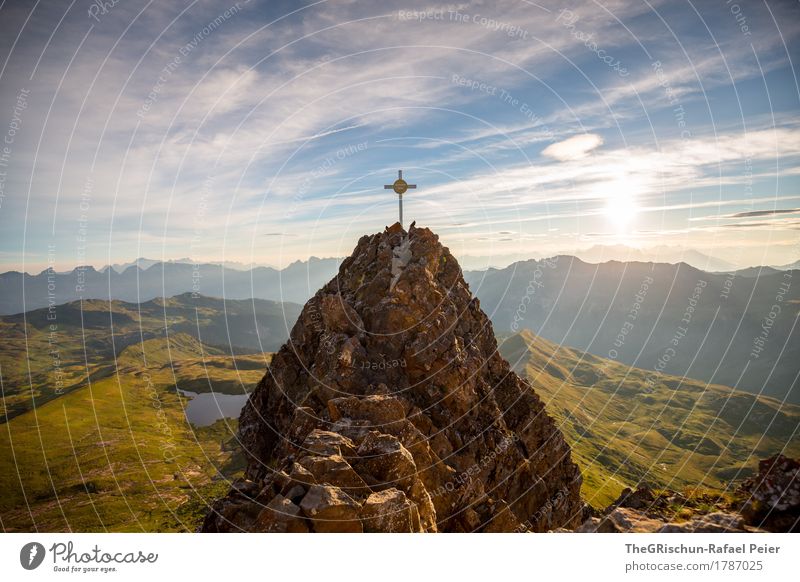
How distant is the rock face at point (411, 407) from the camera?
2642 centimetres

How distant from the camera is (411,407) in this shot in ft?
121

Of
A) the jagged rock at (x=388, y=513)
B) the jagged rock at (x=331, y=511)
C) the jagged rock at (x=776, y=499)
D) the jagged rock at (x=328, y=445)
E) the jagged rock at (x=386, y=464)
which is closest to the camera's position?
the jagged rock at (x=776, y=499)

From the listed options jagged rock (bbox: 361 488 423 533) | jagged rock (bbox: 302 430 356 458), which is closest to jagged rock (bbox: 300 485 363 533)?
jagged rock (bbox: 361 488 423 533)

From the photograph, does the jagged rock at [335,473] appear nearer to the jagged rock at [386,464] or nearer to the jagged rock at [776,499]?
the jagged rock at [386,464]

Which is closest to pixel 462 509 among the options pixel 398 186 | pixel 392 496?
pixel 392 496

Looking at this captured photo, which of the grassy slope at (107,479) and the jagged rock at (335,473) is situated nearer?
the jagged rock at (335,473)

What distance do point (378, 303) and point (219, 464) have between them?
15655cm

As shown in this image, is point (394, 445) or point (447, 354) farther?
point (447, 354)

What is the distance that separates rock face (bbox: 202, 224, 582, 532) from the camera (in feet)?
86.7

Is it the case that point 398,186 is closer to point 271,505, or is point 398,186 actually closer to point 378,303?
point 378,303

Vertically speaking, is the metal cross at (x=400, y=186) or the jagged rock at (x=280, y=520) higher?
the metal cross at (x=400, y=186)

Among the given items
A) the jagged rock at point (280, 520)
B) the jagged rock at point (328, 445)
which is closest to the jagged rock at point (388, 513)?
the jagged rock at point (280, 520)

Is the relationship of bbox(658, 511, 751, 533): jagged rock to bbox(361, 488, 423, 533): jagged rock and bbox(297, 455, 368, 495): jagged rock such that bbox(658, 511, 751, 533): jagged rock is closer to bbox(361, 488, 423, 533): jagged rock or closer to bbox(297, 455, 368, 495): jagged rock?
bbox(361, 488, 423, 533): jagged rock
